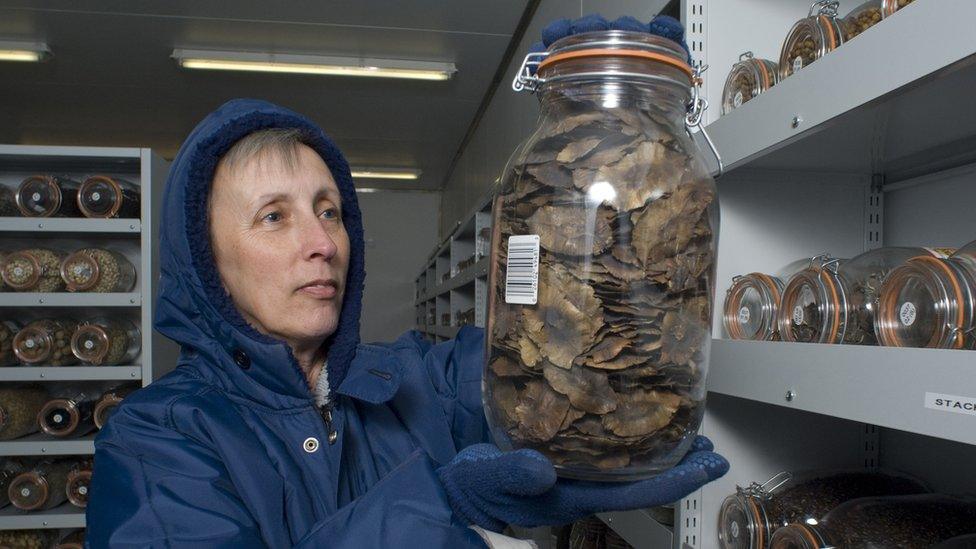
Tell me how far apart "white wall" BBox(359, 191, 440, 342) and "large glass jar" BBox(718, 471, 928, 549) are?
678cm

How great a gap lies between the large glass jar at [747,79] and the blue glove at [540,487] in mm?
567

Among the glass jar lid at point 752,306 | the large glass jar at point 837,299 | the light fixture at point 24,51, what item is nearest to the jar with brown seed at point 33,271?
the light fixture at point 24,51

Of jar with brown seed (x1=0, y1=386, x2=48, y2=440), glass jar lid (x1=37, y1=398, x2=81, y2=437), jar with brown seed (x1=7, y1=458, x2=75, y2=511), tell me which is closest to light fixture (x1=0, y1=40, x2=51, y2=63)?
jar with brown seed (x1=0, y1=386, x2=48, y2=440)

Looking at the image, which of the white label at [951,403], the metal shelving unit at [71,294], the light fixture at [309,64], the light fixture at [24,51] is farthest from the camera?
the light fixture at [309,64]

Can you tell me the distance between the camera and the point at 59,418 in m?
2.43

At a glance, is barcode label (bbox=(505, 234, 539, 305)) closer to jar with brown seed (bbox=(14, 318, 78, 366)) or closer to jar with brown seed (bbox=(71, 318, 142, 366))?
jar with brown seed (bbox=(71, 318, 142, 366))

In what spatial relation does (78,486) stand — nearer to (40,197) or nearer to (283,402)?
(40,197)

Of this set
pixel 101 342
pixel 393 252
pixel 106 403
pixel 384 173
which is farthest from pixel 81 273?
pixel 393 252

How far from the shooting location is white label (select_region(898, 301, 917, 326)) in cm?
75

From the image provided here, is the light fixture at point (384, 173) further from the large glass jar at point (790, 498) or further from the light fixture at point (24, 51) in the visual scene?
the large glass jar at point (790, 498)

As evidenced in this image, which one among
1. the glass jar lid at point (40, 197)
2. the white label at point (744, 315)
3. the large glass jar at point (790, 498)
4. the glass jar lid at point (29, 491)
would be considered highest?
the glass jar lid at point (40, 197)

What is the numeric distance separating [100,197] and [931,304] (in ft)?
8.24

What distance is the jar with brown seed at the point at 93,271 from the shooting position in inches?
95.9

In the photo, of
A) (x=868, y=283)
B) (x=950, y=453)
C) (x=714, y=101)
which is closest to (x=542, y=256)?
(x=868, y=283)
